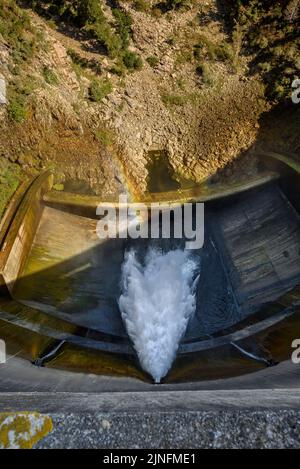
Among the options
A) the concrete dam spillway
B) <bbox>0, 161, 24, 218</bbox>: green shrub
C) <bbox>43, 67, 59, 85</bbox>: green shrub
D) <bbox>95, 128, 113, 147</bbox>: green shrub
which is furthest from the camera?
<bbox>95, 128, 113, 147</bbox>: green shrub

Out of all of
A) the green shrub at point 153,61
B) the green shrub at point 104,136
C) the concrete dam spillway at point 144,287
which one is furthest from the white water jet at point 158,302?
the green shrub at point 153,61

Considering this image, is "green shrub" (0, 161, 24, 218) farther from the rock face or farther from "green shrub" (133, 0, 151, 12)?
"green shrub" (133, 0, 151, 12)

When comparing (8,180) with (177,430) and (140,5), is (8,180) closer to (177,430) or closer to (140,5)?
(177,430)

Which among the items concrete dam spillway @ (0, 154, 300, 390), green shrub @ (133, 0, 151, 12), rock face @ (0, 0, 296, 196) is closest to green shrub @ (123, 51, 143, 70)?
rock face @ (0, 0, 296, 196)

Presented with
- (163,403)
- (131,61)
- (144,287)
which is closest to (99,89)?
(131,61)
